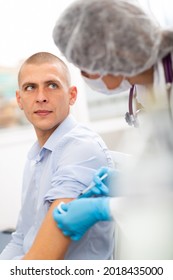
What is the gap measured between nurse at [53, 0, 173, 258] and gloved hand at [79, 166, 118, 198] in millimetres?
107

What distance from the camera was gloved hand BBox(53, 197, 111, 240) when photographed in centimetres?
109

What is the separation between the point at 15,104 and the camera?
2.79m

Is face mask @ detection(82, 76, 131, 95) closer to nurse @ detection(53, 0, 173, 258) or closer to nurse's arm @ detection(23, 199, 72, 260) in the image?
nurse @ detection(53, 0, 173, 258)

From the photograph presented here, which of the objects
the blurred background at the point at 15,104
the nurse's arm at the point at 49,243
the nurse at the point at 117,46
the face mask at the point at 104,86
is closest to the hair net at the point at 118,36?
the nurse at the point at 117,46

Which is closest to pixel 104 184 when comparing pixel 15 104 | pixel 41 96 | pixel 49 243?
pixel 49 243

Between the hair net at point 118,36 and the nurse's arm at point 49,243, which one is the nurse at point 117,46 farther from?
the nurse's arm at point 49,243

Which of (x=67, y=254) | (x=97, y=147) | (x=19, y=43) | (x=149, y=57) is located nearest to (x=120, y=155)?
(x=97, y=147)

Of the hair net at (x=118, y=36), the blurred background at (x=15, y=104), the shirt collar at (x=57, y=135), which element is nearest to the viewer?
the hair net at (x=118, y=36)

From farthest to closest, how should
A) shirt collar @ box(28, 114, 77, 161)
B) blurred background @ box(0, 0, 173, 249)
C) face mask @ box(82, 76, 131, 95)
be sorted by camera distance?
1. blurred background @ box(0, 0, 173, 249)
2. shirt collar @ box(28, 114, 77, 161)
3. face mask @ box(82, 76, 131, 95)

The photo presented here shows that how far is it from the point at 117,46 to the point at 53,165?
54 centimetres

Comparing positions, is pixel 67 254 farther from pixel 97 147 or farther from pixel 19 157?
pixel 19 157

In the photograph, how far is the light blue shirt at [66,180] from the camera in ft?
4.14

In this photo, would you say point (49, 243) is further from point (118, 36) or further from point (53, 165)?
point (118, 36)

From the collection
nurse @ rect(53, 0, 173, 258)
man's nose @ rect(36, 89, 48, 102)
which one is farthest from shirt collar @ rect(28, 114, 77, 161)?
nurse @ rect(53, 0, 173, 258)
